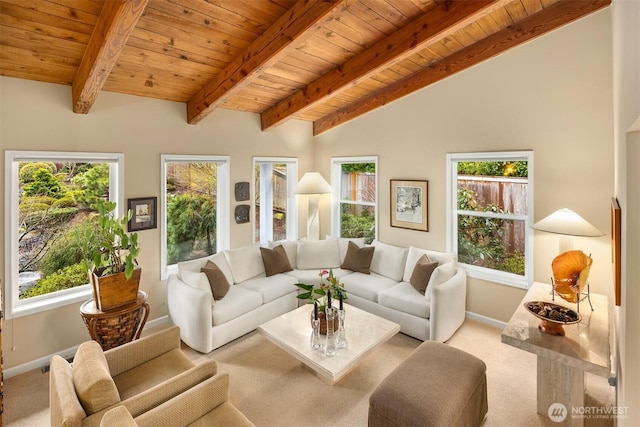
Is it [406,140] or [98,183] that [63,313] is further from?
[406,140]

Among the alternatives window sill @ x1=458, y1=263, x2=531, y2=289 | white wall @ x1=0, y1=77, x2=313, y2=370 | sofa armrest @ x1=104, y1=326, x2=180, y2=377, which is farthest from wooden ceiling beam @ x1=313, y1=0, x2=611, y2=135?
sofa armrest @ x1=104, y1=326, x2=180, y2=377

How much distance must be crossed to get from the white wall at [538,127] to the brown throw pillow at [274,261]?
1.79 meters

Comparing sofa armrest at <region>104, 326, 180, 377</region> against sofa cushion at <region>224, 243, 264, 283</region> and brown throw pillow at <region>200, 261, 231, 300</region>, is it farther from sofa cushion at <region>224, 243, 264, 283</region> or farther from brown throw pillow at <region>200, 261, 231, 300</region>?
sofa cushion at <region>224, 243, 264, 283</region>

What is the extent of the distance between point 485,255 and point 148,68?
14.0 feet

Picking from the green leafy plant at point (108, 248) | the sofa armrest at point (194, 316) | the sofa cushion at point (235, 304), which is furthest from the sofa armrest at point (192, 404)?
the green leafy plant at point (108, 248)

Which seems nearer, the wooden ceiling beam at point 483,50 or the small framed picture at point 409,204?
the wooden ceiling beam at point 483,50

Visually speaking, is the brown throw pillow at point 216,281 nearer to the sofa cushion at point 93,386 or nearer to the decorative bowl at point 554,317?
the sofa cushion at point 93,386

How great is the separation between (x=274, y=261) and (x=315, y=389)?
190cm

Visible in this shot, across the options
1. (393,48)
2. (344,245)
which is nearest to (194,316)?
(344,245)

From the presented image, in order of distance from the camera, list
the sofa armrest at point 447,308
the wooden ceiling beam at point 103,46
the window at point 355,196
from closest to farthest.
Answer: the wooden ceiling beam at point 103,46, the sofa armrest at point 447,308, the window at point 355,196

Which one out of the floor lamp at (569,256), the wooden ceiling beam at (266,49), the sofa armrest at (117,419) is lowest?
the sofa armrest at (117,419)

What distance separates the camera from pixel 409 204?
15.1ft

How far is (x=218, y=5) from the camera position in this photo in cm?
249

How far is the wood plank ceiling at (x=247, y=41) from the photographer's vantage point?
7.91ft
